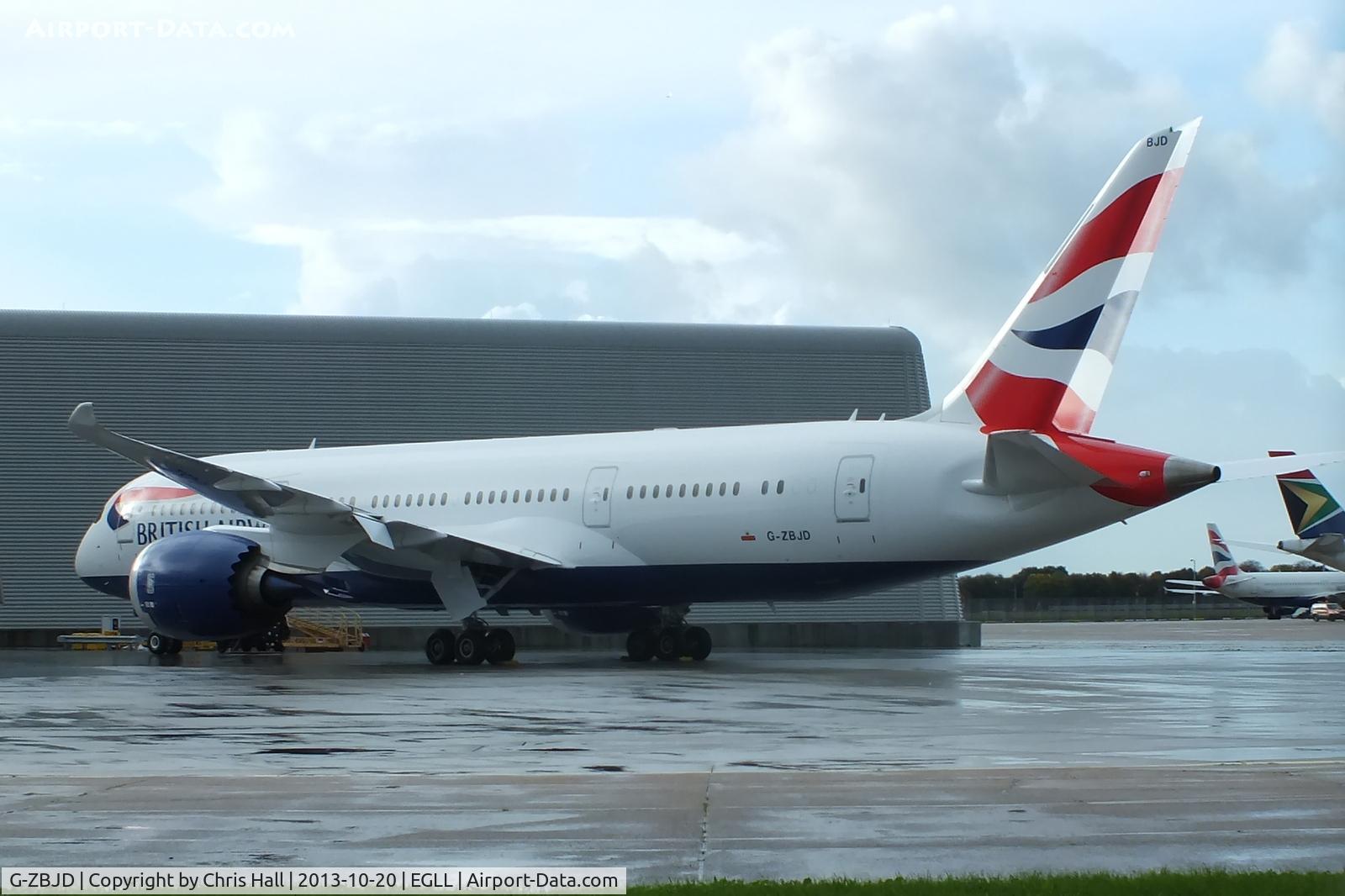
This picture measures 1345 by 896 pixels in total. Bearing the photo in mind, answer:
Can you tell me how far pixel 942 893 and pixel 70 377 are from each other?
36.2 meters

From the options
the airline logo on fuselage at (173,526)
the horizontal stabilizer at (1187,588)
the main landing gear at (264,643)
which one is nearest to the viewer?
the airline logo on fuselage at (173,526)

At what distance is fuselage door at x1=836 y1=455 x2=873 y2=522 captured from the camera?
21125 millimetres

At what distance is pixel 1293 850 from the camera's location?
6652 millimetres

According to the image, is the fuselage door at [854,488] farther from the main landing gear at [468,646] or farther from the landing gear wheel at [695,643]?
the main landing gear at [468,646]

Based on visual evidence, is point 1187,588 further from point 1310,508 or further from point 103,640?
point 103,640

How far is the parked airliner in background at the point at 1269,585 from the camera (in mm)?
75250

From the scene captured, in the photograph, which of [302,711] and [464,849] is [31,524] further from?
[464,849]

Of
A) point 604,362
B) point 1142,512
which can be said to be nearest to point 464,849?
point 1142,512

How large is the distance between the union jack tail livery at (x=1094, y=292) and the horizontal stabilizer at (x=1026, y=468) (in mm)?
816

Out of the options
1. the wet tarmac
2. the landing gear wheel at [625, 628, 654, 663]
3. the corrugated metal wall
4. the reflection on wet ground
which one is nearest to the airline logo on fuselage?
the reflection on wet ground

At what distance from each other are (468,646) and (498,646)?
454mm

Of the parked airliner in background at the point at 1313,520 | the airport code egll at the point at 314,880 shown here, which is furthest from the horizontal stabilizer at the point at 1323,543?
the airport code egll at the point at 314,880

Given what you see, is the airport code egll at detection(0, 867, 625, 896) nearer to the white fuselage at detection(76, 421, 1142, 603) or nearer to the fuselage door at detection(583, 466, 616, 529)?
the white fuselage at detection(76, 421, 1142, 603)

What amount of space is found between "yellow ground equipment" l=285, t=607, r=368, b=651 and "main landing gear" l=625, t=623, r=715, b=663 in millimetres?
8641
